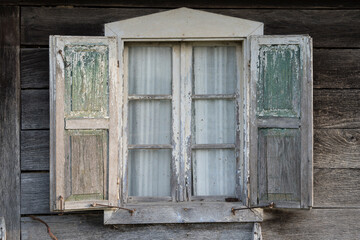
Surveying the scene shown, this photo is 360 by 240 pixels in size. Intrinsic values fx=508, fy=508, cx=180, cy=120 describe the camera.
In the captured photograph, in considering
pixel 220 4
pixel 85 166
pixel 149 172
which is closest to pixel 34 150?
pixel 85 166

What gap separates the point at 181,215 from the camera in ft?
10.8

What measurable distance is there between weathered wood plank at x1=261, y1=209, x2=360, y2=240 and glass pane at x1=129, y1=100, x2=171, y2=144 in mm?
906

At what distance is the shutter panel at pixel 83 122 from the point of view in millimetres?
3160

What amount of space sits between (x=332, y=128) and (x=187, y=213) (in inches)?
44.0

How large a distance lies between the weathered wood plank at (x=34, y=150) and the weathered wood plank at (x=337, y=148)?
1.79 m

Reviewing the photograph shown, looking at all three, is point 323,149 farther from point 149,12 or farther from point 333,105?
point 149,12

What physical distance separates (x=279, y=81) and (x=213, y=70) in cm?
48

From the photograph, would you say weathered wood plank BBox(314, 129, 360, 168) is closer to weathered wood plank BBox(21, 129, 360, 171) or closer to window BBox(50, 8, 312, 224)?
weathered wood plank BBox(21, 129, 360, 171)

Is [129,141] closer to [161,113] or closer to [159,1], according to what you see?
[161,113]

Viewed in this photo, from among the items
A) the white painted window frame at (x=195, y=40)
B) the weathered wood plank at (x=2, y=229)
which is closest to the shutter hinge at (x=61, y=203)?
the white painted window frame at (x=195, y=40)

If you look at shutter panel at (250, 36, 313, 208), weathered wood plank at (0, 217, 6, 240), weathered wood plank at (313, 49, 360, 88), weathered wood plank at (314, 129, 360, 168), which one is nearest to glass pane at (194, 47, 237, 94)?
shutter panel at (250, 36, 313, 208)

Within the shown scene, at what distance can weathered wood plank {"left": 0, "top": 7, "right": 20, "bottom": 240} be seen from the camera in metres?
3.32

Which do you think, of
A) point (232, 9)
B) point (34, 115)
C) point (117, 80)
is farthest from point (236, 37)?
point (34, 115)

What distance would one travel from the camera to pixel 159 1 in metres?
Result: 3.42
